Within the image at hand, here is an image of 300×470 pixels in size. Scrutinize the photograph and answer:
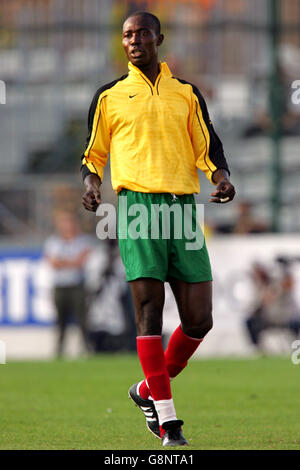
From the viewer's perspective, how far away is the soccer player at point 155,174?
236 inches

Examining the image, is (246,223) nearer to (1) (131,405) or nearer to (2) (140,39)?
(1) (131,405)

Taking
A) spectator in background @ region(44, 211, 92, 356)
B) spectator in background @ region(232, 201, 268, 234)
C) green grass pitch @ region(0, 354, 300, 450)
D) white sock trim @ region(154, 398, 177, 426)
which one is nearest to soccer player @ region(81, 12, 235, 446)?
white sock trim @ region(154, 398, 177, 426)

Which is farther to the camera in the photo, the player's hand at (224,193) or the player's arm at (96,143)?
the player's arm at (96,143)

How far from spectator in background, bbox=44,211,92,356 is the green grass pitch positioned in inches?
60.4

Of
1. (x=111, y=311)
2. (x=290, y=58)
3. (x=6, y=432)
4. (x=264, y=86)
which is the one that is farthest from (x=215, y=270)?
(x=6, y=432)

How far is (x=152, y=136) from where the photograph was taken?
606 cm

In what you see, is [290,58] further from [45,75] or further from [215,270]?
[215,270]

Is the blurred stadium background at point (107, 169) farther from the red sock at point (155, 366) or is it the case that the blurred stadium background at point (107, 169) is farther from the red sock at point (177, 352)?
the red sock at point (155, 366)

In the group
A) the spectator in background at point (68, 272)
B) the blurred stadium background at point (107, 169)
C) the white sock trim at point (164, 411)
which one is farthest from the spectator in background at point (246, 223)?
the white sock trim at point (164, 411)

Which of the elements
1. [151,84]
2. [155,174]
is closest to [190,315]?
[155,174]

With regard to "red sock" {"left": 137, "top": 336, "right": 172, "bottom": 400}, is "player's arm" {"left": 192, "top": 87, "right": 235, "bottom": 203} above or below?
above

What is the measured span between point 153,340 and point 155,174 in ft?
3.06

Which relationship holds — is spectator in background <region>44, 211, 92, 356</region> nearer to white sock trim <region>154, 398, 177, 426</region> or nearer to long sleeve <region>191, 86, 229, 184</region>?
long sleeve <region>191, 86, 229, 184</region>

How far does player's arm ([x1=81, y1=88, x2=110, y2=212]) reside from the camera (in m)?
6.20
